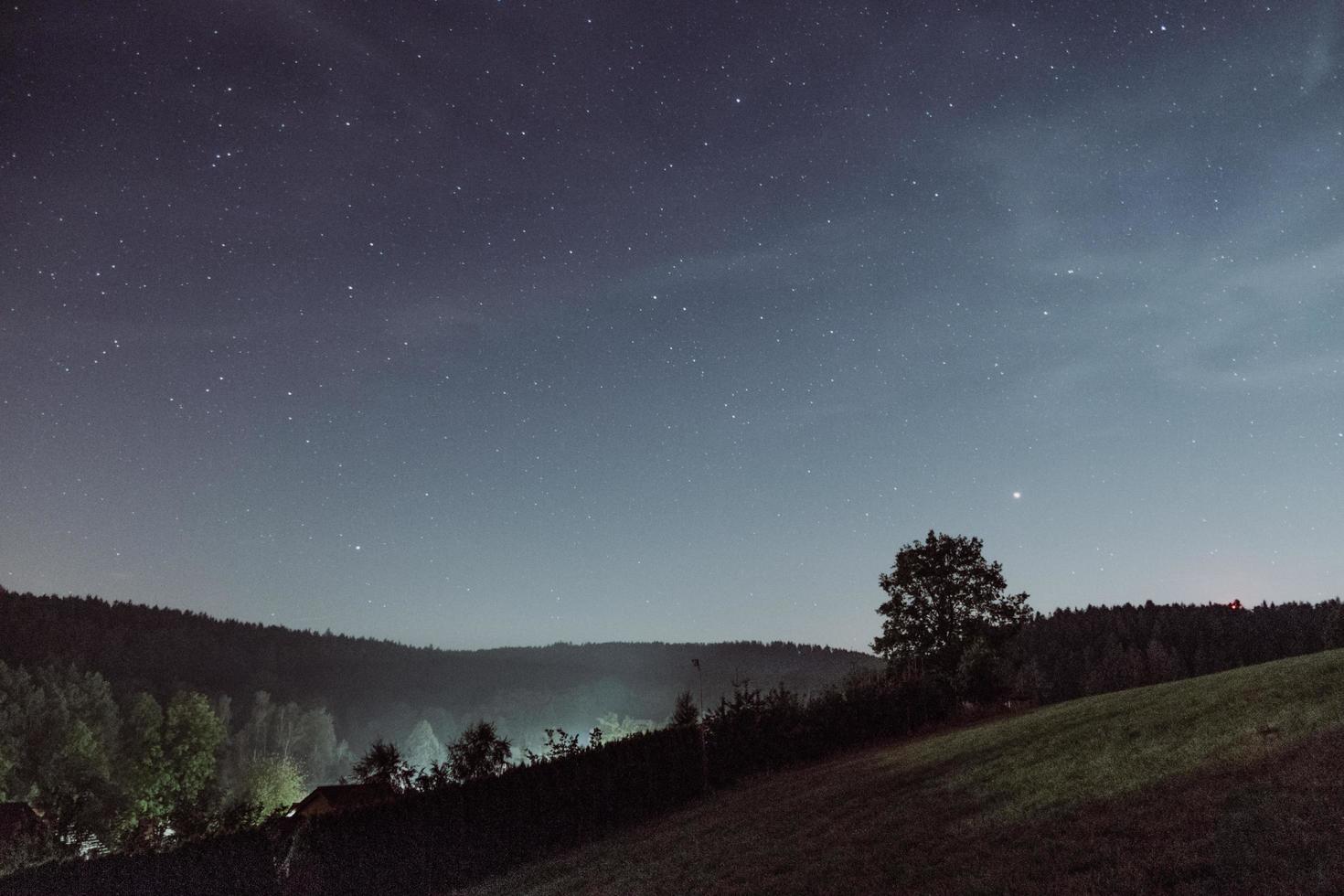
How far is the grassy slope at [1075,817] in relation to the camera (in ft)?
28.9

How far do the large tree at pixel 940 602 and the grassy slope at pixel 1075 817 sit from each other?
2436 centimetres

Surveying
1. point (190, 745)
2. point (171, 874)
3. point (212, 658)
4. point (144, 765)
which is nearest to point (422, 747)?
point (212, 658)

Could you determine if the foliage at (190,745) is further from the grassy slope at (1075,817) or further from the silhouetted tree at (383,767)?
the grassy slope at (1075,817)

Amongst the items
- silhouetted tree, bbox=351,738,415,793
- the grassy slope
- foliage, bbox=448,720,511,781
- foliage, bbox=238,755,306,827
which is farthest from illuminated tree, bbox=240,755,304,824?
the grassy slope

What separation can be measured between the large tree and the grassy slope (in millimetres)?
24364

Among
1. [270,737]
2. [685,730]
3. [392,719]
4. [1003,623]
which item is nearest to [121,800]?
[270,737]

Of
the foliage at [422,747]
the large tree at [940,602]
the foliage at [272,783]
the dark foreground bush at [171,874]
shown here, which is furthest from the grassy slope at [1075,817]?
the foliage at [422,747]

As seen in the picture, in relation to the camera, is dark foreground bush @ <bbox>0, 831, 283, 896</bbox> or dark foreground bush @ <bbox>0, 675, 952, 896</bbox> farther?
dark foreground bush @ <bbox>0, 675, 952, 896</bbox>

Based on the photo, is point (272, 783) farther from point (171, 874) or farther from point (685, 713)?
point (171, 874)

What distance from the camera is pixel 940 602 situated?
158 feet

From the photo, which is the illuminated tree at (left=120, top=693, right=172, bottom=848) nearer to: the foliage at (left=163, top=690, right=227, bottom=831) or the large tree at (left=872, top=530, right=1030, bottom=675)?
the foliage at (left=163, top=690, right=227, bottom=831)

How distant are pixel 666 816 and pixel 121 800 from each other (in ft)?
190

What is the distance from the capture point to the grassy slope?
8797mm

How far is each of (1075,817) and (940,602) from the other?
38.4 m
